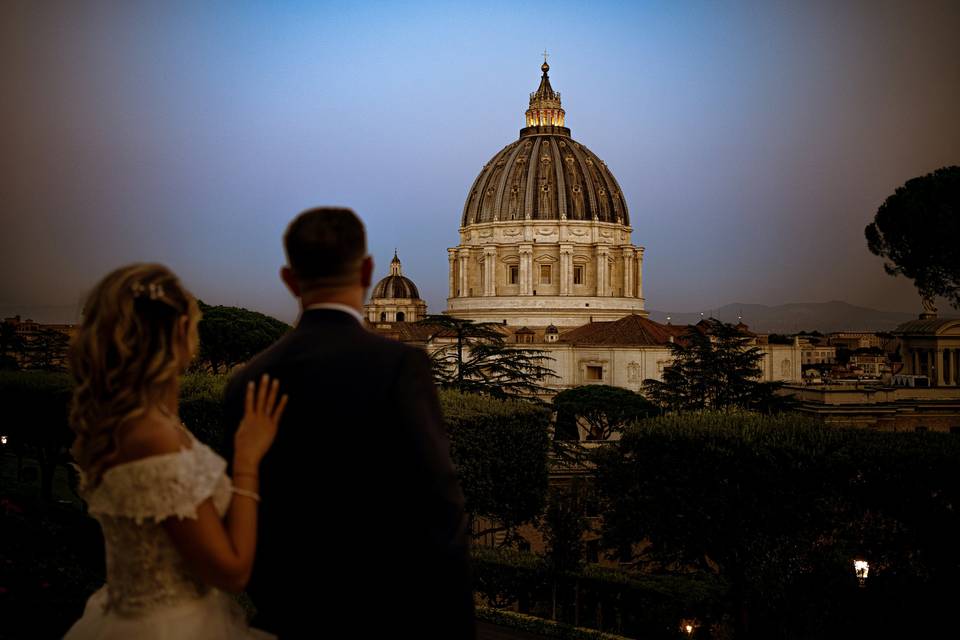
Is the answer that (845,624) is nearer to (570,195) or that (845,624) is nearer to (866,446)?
(866,446)

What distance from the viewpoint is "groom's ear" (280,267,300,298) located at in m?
2.53

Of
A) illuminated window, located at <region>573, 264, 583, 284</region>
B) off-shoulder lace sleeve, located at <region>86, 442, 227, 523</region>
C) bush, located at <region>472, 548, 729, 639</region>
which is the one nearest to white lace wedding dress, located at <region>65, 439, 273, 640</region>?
off-shoulder lace sleeve, located at <region>86, 442, 227, 523</region>

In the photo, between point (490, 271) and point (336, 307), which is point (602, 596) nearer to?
point (336, 307)

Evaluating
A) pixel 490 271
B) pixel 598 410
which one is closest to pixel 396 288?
pixel 490 271

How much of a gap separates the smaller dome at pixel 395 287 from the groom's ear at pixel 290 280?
9353cm

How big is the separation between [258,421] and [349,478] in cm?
29

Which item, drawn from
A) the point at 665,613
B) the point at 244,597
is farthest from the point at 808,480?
the point at 244,597

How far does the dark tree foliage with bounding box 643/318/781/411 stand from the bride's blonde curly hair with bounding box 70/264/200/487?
3054cm

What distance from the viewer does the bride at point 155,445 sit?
2.29m

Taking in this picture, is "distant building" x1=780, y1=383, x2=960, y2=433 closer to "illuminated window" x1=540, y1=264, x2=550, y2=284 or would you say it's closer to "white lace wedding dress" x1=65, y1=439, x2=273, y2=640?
"white lace wedding dress" x1=65, y1=439, x2=273, y2=640

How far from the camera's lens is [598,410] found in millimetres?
41656

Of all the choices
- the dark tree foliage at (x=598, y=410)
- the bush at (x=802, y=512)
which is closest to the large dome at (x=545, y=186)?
the dark tree foliage at (x=598, y=410)

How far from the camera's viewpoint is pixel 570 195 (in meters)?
78.9

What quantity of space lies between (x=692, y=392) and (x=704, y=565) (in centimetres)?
1930
